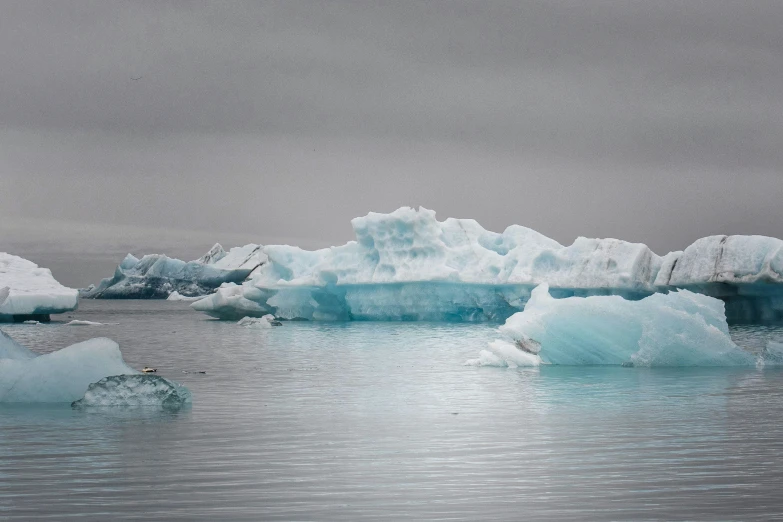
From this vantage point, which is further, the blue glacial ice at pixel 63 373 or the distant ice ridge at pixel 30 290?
the distant ice ridge at pixel 30 290

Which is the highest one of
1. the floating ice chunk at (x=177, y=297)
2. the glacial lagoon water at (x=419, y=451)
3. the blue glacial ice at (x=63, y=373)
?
the blue glacial ice at (x=63, y=373)

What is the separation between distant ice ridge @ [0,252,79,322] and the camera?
3594cm

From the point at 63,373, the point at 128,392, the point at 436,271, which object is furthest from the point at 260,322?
the point at 128,392

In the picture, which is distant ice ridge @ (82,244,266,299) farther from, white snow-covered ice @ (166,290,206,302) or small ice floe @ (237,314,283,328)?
small ice floe @ (237,314,283,328)

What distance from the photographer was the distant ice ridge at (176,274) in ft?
314

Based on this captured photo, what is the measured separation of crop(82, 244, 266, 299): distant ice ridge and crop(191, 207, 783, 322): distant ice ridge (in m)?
48.5

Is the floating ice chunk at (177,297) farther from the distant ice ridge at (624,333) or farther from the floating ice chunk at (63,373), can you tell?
the floating ice chunk at (63,373)

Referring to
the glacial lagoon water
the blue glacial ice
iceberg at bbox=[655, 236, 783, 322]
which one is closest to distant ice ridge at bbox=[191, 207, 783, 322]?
iceberg at bbox=[655, 236, 783, 322]

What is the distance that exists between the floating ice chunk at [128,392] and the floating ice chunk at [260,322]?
27.1m

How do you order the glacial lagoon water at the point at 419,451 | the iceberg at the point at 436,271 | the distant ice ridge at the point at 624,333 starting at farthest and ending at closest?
the iceberg at the point at 436,271, the distant ice ridge at the point at 624,333, the glacial lagoon water at the point at 419,451

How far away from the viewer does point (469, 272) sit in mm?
35438

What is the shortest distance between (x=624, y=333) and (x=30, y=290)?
85.6ft

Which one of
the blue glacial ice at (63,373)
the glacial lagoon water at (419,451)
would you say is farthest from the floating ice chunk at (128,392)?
the blue glacial ice at (63,373)

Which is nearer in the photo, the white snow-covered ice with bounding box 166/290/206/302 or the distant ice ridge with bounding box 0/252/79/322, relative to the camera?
the distant ice ridge with bounding box 0/252/79/322
